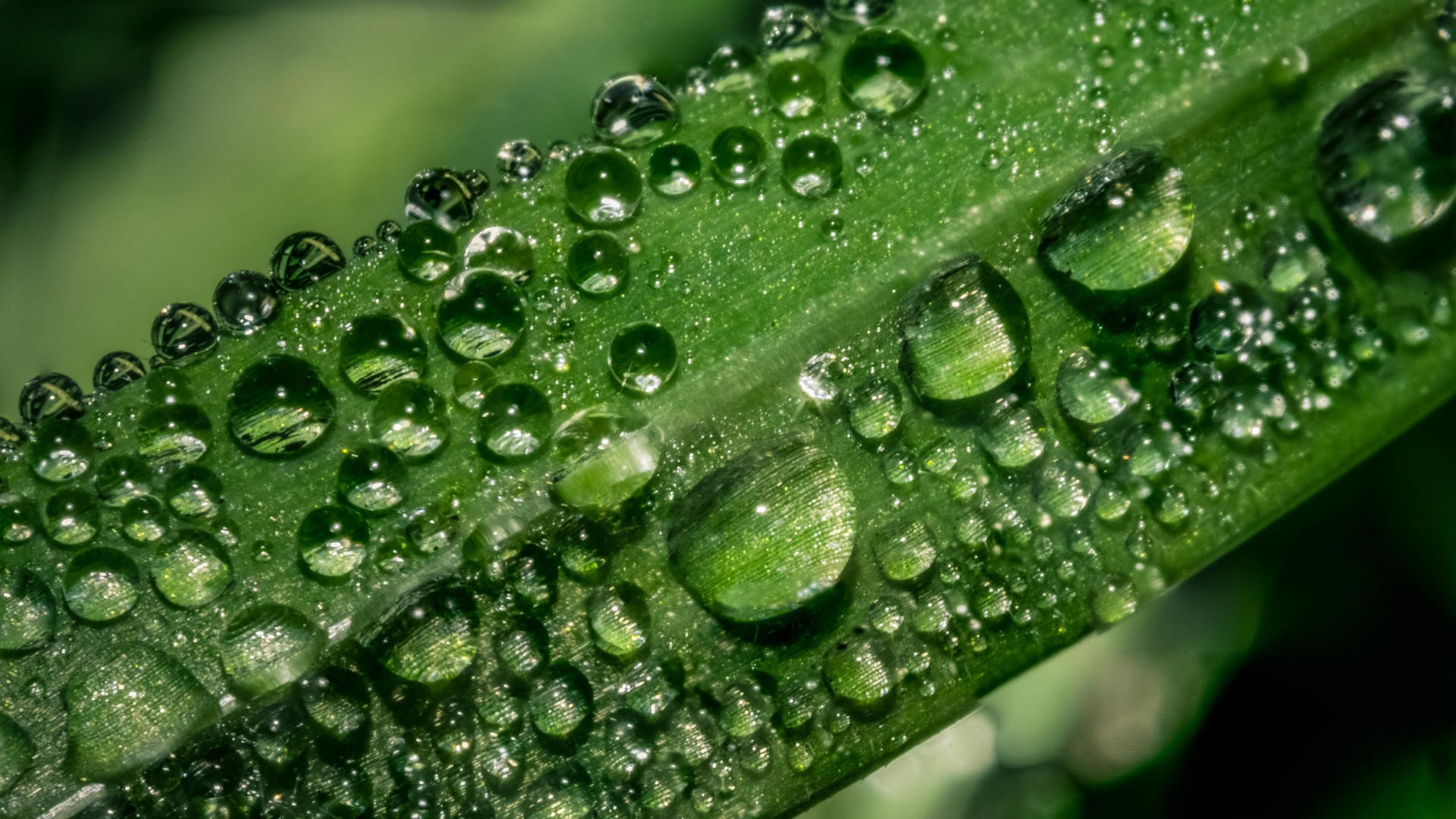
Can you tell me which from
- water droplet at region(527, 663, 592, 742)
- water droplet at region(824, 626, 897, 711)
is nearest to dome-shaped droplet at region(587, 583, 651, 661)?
water droplet at region(527, 663, 592, 742)

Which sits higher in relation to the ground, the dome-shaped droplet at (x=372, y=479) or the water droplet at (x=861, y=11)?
the water droplet at (x=861, y=11)

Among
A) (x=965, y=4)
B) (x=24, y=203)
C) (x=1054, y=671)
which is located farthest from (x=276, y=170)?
(x=1054, y=671)

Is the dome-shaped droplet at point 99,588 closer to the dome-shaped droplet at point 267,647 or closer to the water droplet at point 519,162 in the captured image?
the dome-shaped droplet at point 267,647

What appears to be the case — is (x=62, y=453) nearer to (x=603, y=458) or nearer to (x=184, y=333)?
(x=184, y=333)

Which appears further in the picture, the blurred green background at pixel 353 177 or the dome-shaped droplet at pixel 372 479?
the blurred green background at pixel 353 177

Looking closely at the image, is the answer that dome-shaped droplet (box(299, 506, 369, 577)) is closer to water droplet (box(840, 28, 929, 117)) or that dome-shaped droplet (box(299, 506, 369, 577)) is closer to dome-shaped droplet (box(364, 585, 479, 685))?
dome-shaped droplet (box(364, 585, 479, 685))

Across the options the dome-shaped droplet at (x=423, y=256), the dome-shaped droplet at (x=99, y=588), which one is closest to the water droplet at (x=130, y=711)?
the dome-shaped droplet at (x=99, y=588)

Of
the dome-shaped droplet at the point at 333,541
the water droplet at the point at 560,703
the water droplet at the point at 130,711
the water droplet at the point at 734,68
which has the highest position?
the water droplet at the point at 734,68

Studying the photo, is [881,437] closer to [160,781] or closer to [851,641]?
[851,641]
